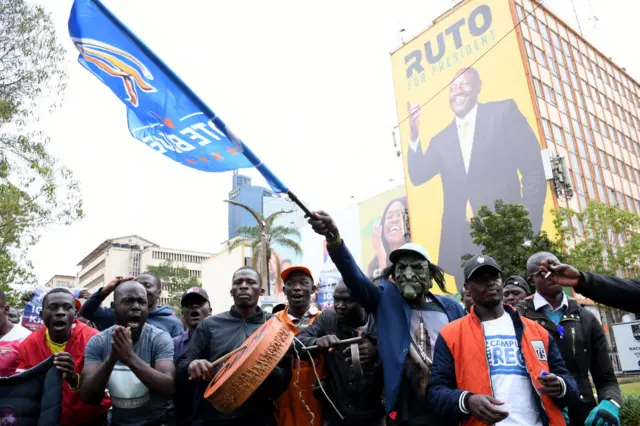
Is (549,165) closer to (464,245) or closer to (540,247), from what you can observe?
(464,245)

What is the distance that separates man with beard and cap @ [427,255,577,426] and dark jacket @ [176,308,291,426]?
1.32 m

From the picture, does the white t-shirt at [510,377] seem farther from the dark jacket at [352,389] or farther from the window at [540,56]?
the window at [540,56]

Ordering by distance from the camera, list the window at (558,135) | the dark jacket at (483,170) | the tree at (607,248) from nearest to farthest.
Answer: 1. the tree at (607,248)
2. the dark jacket at (483,170)
3. the window at (558,135)

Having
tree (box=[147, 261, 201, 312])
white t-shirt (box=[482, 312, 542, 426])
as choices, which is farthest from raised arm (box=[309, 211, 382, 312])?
tree (box=[147, 261, 201, 312])

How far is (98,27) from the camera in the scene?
477 centimetres

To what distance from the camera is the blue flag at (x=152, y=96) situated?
14.7 ft

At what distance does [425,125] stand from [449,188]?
6462 mm

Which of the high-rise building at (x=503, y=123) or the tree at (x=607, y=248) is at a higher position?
the high-rise building at (x=503, y=123)

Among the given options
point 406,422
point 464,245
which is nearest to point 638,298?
point 406,422

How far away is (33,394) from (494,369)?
335 centimetres

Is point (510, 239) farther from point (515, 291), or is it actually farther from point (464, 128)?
point (515, 291)

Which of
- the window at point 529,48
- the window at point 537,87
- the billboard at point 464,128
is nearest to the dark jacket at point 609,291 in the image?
the billboard at point 464,128

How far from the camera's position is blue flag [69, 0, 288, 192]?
448 cm

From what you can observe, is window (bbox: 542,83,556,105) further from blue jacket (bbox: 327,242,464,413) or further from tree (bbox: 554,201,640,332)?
blue jacket (bbox: 327,242,464,413)
